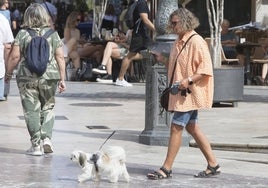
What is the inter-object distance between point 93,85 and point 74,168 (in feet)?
29.9

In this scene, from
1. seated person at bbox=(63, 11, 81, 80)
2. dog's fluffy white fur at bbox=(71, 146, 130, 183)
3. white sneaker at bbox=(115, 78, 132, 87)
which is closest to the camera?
dog's fluffy white fur at bbox=(71, 146, 130, 183)

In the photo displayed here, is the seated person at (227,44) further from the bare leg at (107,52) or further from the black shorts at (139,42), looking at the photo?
the black shorts at (139,42)

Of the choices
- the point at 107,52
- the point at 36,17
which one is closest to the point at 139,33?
the point at 107,52

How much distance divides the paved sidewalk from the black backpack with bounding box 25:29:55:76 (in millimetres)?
1043

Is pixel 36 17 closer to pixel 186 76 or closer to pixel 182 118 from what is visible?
pixel 186 76

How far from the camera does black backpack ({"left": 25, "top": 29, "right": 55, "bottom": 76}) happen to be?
9.36 meters

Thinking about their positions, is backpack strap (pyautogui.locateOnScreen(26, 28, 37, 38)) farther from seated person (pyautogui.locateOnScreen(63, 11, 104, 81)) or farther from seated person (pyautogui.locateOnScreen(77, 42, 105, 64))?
seated person (pyautogui.locateOnScreen(77, 42, 105, 64))

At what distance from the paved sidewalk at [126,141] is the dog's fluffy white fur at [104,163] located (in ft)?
0.29

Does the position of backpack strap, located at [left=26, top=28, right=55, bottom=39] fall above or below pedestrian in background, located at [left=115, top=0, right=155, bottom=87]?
above

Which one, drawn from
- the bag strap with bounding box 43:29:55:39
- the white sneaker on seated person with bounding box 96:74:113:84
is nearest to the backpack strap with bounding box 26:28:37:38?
the bag strap with bounding box 43:29:55:39

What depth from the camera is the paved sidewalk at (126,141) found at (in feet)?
27.3

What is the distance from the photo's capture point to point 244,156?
10.1m

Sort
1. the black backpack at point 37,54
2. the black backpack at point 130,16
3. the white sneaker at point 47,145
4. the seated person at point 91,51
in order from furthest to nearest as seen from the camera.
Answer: the seated person at point 91,51 < the black backpack at point 130,16 < the white sneaker at point 47,145 < the black backpack at point 37,54

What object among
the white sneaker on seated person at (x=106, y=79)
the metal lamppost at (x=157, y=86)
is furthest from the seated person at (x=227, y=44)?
the metal lamppost at (x=157, y=86)
